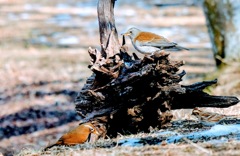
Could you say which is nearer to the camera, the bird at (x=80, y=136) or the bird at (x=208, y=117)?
the bird at (x=80, y=136)

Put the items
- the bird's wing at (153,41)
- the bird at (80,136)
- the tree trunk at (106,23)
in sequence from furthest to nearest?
1. the tree trunk at (106,23)
2. the bird's wing at (153,41)
3. the bird at (80,136)

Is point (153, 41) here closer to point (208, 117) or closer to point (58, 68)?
Answer: point (208, 117)

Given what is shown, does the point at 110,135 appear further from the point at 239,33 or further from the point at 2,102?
the point at 2,102

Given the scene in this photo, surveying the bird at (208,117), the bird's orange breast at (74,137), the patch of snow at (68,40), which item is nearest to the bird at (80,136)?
the bird's orange breast at (74,137)

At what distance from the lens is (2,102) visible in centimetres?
1241

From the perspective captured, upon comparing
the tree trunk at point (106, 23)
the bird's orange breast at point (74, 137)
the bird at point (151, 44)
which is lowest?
the bird's orange breast at point (74, 137)

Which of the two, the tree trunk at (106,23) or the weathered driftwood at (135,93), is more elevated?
the tree trunk at (106,23)

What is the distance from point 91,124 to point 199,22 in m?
17.5

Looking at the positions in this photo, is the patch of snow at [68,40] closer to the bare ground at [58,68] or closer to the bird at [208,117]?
the bare ground at [58,68]

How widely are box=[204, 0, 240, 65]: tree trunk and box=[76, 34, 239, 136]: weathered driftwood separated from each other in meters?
4.36

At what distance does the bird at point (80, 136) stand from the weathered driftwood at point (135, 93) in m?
0.19

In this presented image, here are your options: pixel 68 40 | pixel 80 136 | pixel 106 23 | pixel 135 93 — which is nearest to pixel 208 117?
pixel 135 93

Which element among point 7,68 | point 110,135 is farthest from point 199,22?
point 110,135

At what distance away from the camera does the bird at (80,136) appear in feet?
18.0
